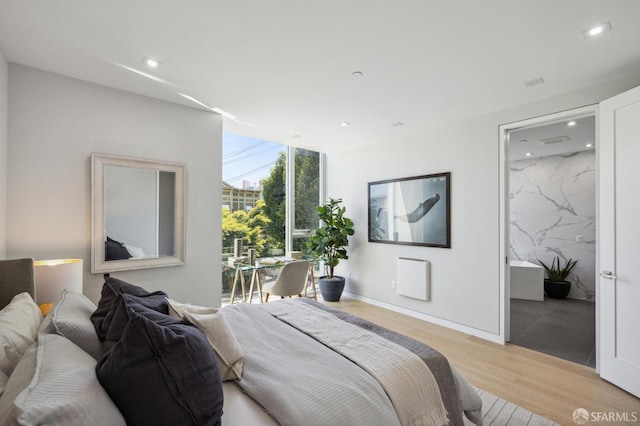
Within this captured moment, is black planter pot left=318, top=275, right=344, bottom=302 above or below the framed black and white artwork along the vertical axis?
below

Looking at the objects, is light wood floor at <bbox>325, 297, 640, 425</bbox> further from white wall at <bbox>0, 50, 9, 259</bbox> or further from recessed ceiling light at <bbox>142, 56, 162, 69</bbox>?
white wall at <bbox>0, 50, 9, 259</bbox>

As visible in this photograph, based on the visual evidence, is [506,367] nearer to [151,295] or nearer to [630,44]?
[630,44]

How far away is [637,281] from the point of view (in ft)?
7.43

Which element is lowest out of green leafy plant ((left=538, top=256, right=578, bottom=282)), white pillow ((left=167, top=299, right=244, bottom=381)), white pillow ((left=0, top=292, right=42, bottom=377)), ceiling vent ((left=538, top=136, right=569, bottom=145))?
green leafy plant ((left=538, top=256, right=578, bottom=282))

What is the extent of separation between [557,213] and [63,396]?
6698 mm

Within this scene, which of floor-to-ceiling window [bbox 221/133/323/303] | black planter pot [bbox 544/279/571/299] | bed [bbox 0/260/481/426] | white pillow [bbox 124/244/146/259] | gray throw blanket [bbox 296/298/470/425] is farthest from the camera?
black planter pot [bbox 544/279/571/299]

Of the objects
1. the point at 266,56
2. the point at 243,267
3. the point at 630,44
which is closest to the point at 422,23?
the point at 266,56

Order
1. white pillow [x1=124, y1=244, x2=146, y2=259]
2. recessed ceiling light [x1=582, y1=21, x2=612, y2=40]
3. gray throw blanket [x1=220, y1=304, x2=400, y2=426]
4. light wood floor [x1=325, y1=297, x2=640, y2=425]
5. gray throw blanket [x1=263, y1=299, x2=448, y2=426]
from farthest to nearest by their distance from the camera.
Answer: white pillow [x1=124, y1=244, x2=146, y2=259] < light wood floor [x1=325, y1=297, x2=640, y2=425] < recessed ceiling light [x1=582, y1=21, x2=612, y2=40] < gray throw blanket [x1=263, y1=299, x2=448, y2=426] < gray throw blanket [x1=220, y1=304, x2=400, y2=426]

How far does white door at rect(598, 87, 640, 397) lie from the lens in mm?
2277

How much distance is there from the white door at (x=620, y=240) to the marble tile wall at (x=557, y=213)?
3.18 m

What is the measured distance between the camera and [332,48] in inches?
85.0

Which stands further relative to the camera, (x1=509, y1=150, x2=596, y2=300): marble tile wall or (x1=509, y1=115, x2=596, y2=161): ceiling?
(x1=509, y1=150, x2=596, y2=300): marble tile wall

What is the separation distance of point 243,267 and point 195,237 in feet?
2.72

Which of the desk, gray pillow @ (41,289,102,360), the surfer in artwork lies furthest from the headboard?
the surfer in artwork
